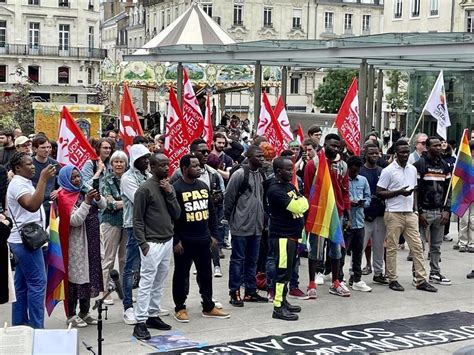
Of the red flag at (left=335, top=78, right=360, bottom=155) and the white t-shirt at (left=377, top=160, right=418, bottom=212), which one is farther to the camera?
the red flag at (left=335, top=78, right=360, bottom=155)

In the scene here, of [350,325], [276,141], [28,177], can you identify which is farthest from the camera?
[276,141]

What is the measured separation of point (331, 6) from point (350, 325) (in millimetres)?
63354

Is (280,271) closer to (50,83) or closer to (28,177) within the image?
(28,177)

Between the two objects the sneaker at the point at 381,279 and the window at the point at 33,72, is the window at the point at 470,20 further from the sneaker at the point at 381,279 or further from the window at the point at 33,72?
the sneaker at the point at 381,279

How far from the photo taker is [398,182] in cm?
1025

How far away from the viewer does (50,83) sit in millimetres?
66875

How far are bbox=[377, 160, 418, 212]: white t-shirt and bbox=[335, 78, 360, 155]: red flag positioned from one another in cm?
312

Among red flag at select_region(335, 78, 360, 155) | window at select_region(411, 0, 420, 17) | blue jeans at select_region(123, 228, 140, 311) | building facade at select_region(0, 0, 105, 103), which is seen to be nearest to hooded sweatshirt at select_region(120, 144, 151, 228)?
blue jeans at select_region(123, 228, 140, 311)

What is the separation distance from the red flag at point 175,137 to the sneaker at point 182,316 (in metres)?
3.38

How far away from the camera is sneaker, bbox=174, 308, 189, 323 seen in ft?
28.8

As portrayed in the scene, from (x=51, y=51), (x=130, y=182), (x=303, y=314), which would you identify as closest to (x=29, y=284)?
(x=130, y=182)

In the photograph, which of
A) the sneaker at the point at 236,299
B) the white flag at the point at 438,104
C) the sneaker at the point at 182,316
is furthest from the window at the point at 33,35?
the sneaker at the point at 182,316

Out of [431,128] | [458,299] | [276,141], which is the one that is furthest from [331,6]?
[458,299]

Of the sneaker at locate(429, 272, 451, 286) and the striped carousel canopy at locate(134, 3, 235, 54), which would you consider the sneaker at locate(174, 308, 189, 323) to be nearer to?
the sneaker at locate(429, 272, 451, 286)
